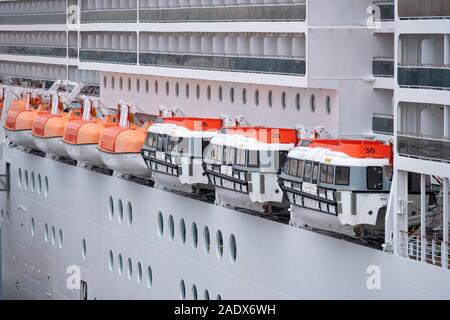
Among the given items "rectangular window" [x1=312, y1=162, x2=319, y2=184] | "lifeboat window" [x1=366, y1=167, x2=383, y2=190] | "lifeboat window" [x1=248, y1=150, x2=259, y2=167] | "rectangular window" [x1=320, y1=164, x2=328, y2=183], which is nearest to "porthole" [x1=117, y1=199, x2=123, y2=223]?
"lifeboat window" [x1=248, y1=150, x2=259, y2=167]

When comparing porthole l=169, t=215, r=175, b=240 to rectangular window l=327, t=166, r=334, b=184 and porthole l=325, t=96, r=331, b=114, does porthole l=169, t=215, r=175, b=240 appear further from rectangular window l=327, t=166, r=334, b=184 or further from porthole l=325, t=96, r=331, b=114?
rectangular window l=327, t=166, r=334, b=184

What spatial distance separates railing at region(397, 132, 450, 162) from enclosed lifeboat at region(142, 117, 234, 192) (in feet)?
29.1

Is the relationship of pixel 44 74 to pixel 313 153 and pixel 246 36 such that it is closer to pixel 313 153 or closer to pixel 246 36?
pixel 246 36

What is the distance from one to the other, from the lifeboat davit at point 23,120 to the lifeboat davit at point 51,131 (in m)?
1.05

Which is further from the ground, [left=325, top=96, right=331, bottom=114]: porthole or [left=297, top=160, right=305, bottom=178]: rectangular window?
[left=325, top=96, right=331, bottom=114]: porthole

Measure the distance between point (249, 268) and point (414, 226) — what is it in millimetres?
5841

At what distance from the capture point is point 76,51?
49.3 meters

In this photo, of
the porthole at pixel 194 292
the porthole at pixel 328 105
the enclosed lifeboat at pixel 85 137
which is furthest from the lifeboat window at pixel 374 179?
the enclosed lifeboat at pixel 85 137

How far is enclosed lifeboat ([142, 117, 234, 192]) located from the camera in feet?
113

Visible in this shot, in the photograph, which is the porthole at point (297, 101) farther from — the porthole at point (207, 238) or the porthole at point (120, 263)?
the porthole at point (120, 263)

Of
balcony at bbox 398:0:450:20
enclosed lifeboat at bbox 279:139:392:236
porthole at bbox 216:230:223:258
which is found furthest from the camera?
porthole at bbox 216:230:223:258

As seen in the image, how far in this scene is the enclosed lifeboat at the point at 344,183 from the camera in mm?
27234

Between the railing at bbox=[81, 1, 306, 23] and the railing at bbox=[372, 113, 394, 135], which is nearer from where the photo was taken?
the railing at bbox=[372, 113, 394, 135]
